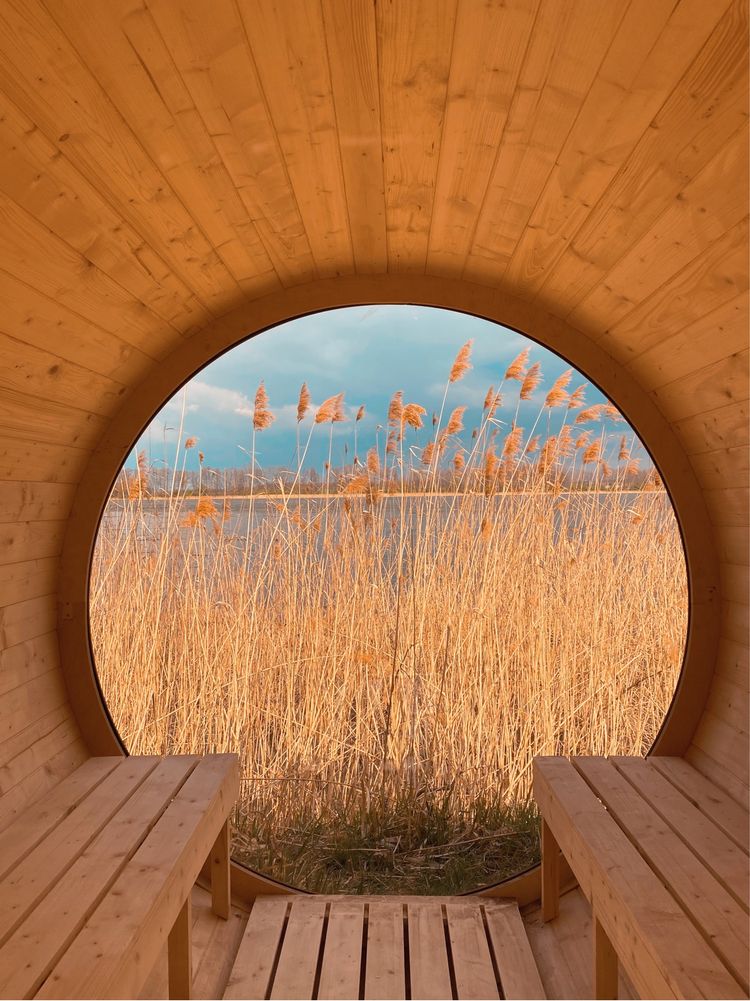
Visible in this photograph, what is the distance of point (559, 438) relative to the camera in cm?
357

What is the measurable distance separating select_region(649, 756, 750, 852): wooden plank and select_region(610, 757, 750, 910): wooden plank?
2 centimetres

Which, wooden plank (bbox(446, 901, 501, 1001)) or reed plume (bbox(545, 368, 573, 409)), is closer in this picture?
wooden plank (bbox(446, 901, 501, 1001))

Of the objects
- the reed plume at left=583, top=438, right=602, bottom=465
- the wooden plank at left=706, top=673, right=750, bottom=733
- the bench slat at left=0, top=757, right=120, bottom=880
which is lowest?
the bench slat at left=0, top=757, right=120, bottom=880

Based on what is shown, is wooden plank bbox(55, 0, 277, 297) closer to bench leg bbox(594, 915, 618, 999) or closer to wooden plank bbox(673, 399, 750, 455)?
wooden plank bbox(673, 399, 750, 455)

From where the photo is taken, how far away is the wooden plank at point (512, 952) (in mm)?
2037

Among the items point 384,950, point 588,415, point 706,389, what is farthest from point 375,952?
point 588,415

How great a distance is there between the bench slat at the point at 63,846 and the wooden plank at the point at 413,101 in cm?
154

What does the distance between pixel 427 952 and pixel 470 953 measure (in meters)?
0.11

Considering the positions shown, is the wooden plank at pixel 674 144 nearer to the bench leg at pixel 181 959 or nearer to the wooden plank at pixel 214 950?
the bench leg at pixel 181 959

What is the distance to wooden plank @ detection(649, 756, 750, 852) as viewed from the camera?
5.93ft

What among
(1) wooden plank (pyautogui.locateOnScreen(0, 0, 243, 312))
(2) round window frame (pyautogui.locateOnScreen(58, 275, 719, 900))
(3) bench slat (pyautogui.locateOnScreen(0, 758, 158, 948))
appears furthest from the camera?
(2) round window frame (pyautogui.locateOnScreen(58, 275, 719, 900))

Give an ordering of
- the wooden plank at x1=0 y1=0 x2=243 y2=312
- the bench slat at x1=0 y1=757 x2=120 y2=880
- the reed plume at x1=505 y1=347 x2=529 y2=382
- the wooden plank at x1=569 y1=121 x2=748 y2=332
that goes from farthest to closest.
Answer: the reed plume at x1=505 y1=347 x2=529 y2=382, the bench slat at x1=0 y1=757 x2=120 y2=880, the wooden plank at x1=569 y1=121 x2=748 y2=332, the wooden plank at x1=0 y1=0 x2=243 y2=312

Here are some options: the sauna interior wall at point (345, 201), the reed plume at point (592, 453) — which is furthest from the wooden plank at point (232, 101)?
the reed plume at point (592, 453)

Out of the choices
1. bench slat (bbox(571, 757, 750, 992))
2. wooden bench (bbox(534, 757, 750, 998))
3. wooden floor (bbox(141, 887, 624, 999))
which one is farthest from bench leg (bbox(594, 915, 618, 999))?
bench slat (bbox(571, 757, 750, 992))
